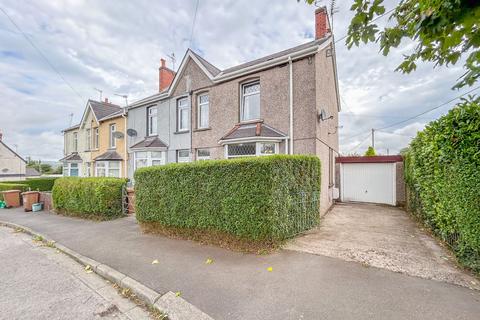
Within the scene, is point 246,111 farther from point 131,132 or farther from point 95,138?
point 95,138

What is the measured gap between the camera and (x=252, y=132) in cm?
851

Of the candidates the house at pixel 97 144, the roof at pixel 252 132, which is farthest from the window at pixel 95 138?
the roof at pixel 252 132

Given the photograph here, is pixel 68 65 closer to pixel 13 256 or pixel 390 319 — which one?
pixel 13 256

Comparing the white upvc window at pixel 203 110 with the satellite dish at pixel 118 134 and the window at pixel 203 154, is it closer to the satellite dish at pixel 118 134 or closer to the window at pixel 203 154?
the window at pixel 203 154

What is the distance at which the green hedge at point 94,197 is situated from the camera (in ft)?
27.9

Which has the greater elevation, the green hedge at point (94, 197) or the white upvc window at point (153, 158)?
the white upvc window at point (153, 158)

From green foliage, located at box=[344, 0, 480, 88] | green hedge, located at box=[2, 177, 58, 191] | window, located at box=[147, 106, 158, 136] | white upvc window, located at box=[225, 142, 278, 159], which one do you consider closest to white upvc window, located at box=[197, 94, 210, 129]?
white upvc window, located at box=[225, 142, 278, 159]

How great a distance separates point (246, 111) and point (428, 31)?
770cm

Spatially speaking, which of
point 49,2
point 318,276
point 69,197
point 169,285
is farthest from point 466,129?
point 69,197

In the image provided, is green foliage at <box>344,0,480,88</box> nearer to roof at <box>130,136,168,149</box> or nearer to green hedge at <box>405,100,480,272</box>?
green hedge at <box>405,100,480,272</box>

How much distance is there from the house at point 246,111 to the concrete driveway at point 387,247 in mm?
2108

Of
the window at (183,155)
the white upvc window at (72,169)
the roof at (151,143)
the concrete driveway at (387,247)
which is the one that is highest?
the roof at (151,143)

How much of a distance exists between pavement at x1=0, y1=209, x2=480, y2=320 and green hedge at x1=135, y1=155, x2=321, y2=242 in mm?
624

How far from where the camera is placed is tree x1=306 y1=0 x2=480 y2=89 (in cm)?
194
